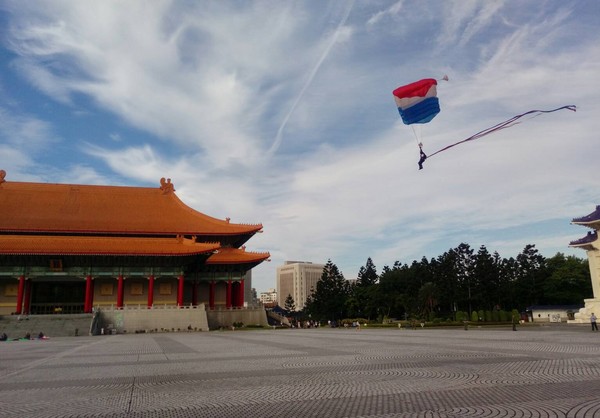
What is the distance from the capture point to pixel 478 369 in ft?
31.0

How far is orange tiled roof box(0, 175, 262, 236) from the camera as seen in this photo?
143ft

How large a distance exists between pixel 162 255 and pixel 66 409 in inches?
1357

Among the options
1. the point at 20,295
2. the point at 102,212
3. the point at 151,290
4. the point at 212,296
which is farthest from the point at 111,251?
the point at 212,296

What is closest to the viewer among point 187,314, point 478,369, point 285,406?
point 285,406

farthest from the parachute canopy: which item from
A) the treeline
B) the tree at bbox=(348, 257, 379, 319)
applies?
the tree at bbox=(348, 257, 379, 319)

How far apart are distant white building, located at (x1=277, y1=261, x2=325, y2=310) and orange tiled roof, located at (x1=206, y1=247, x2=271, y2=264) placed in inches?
5279

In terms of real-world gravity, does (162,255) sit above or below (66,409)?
above

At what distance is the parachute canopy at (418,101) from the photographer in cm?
1313

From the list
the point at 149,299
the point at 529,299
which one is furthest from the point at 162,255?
the point at 529,299

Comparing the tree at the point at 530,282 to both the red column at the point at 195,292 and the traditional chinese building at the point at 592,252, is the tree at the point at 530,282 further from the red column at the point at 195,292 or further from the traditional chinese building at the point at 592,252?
the red column at the point at 195,292

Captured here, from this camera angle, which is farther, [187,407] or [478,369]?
[478,369]

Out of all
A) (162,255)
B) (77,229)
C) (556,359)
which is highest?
(77,229)

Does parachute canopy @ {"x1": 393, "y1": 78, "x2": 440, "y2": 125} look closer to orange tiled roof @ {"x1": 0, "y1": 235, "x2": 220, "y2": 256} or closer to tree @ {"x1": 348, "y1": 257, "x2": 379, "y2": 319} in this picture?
orange tiled roof @ {"x1": 0, "y1": 235, "x2": 220, "y2": 256}

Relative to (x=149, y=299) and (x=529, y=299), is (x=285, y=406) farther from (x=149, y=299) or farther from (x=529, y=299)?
(x=529, y=299)
